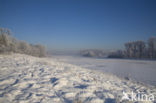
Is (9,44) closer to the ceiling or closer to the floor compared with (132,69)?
closer to the ceiling

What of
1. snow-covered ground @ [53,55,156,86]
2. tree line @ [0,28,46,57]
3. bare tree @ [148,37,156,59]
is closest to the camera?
snow-covered ground @ [53,55,156,86]

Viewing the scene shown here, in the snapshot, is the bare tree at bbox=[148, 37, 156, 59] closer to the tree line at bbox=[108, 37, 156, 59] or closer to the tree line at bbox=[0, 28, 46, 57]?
the tree line at bbox=[108, 37, 156, 59]

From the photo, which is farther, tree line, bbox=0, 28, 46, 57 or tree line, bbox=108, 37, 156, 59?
tree line, bbox=108, 37, 156, 59

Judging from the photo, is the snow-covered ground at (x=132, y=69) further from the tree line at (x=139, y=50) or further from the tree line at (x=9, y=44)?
the tree line at (x=139, y=50)

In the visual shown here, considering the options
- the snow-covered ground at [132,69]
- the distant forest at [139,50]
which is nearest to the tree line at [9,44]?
the snow-covered ground at [132,69]

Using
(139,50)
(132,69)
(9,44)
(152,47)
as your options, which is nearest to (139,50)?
(139,50)

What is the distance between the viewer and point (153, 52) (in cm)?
2169

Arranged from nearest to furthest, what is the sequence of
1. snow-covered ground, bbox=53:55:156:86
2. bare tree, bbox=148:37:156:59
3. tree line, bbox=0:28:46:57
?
snow-covered ground, bbox=53:55:156:86
tree line, bbox=0:28:46:57
bare tree, bbox=148:37:156:59

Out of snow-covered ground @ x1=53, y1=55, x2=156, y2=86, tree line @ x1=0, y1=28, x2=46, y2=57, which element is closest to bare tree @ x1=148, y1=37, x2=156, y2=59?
snow-covered ground @ x1=53, y1=55, x2=156, y2=86

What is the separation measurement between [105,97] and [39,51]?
1955cm

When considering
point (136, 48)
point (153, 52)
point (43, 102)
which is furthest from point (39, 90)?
point (136, 48)

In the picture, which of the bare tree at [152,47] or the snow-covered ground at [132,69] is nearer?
the snow-covered ground at [132,69]

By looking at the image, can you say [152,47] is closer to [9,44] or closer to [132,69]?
[132,69]

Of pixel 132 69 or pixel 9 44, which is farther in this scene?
pixel 9 44
